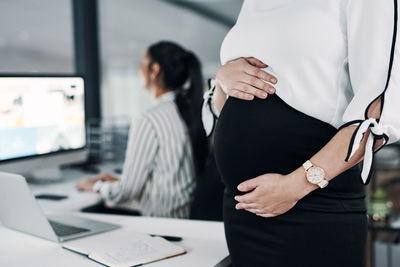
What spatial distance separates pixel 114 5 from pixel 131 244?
4.37 meters

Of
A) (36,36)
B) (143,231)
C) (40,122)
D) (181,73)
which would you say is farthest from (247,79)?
(36,36)

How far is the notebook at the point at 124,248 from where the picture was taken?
3.45 ft

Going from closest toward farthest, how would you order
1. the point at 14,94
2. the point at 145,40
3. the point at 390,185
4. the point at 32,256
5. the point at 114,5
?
1. the point at 32,256
2. the point at 14,94
3. the point at 390,185
4. the point at 114,5
5. the point at 145,40

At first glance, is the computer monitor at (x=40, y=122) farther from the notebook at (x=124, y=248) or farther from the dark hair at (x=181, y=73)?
the notebook at (x=124, y=248)

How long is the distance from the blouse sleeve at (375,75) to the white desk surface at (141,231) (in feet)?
1.56

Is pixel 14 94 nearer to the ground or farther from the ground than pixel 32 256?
farther from the ground

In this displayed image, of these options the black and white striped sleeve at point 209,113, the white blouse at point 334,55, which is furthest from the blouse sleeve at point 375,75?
the black and white striped sleeve at point 209,113

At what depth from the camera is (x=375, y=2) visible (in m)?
0.79

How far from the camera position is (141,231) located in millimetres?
1354

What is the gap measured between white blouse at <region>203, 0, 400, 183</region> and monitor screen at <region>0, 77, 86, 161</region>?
4.13 ft

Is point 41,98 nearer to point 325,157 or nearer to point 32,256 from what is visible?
point 32,256

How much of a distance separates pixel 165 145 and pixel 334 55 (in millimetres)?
1147

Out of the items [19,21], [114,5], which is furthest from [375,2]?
[114,5]

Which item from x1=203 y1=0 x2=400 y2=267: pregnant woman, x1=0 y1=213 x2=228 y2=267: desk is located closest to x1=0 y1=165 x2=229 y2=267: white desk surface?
x1=0 y1=213 x2=228 y2=267: desk
